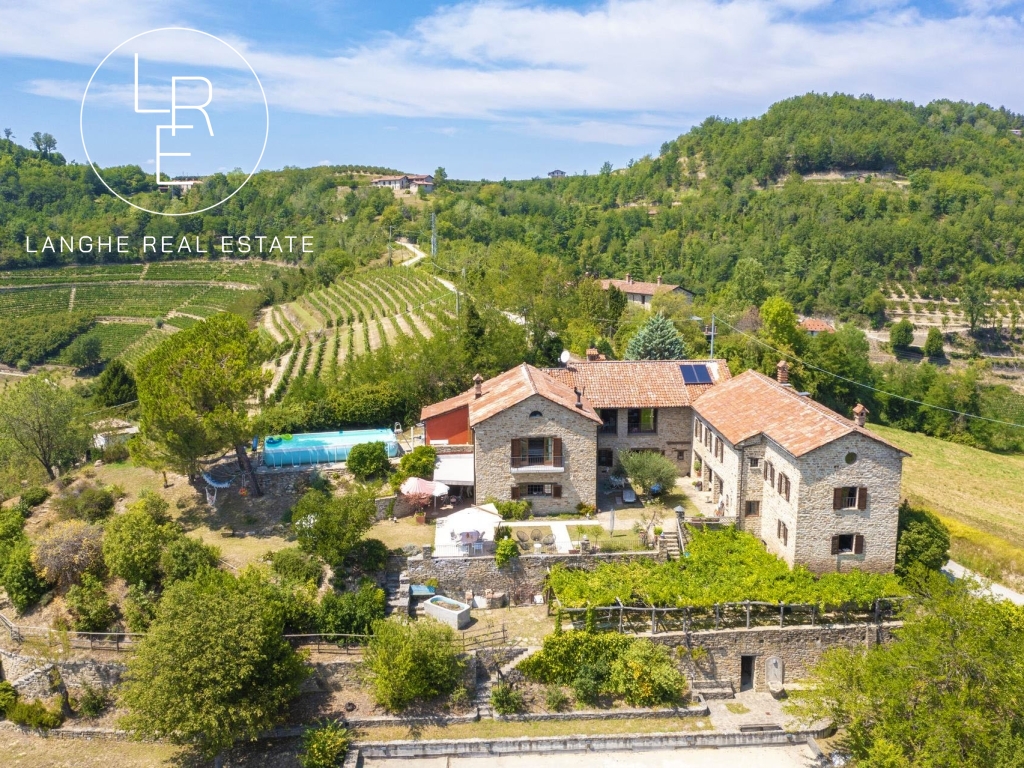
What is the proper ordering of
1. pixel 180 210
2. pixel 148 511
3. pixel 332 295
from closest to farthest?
1. pixel 148 511
2. pixel 332 295
3. pixel 180 210

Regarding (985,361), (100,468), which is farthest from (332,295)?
(985,361)

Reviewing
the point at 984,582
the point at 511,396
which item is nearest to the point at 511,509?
the point at 511,396

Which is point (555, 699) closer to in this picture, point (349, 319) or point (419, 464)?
point (419, 464)

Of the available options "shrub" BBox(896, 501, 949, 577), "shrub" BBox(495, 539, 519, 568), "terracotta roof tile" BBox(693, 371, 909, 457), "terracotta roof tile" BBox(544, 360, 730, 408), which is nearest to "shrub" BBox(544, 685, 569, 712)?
"shrub" BBox(495, 539, 519, 568)

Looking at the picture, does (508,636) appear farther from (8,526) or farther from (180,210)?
(180,210)

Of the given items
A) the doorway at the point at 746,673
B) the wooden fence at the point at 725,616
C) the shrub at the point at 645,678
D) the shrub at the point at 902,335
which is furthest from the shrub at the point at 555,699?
the shrub at the point at 902,335

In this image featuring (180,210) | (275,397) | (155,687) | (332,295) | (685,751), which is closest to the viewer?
(155,687)

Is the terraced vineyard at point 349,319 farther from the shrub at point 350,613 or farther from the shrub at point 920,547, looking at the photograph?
the shrub at point 920,547
